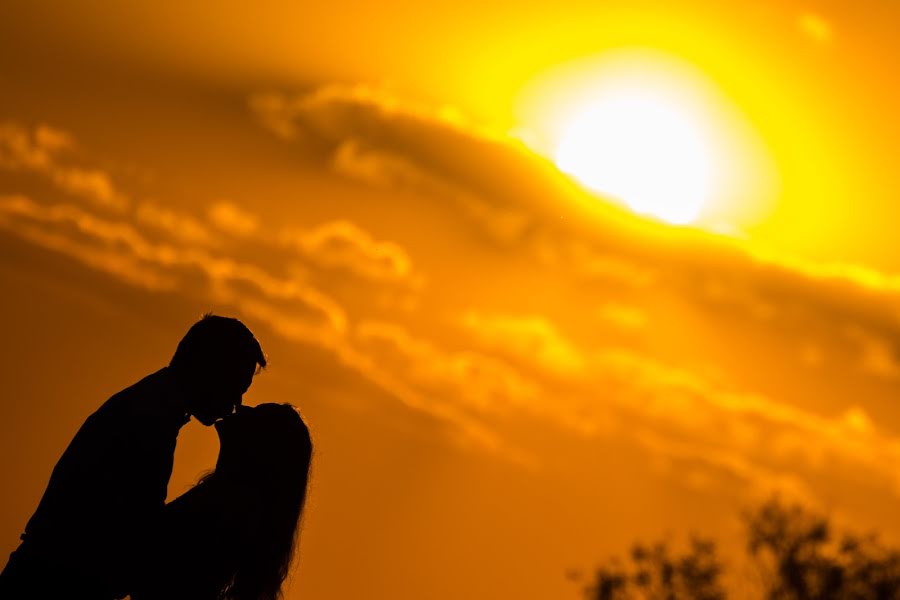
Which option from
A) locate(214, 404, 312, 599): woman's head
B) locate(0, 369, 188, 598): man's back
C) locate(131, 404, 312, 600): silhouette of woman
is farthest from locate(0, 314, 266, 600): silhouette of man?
locate(214, 404, 312, 599): woman's head

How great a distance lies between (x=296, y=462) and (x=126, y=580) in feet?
2.68

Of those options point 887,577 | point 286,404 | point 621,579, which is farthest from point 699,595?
point 286,404

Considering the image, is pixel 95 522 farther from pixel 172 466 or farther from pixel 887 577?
pixel 887 577

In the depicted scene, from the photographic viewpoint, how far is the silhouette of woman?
6.12 meters

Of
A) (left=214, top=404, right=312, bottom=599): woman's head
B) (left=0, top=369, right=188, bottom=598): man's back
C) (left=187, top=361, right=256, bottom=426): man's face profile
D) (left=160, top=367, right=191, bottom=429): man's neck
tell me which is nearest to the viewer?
(left=0, top=369, right=188, bottom=598): man's back

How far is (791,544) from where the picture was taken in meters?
63.2

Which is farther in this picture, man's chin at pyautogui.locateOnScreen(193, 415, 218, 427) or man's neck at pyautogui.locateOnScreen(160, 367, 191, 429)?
man's chin at pyautogui.locateOnScreen(193, 415, 218, 427)

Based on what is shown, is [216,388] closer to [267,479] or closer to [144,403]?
[144,403]

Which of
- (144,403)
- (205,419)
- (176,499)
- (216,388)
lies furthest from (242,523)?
(144,403)

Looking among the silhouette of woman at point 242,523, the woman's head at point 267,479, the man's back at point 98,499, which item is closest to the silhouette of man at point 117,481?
the man's back at point 98,499

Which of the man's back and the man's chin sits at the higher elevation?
the man's chin

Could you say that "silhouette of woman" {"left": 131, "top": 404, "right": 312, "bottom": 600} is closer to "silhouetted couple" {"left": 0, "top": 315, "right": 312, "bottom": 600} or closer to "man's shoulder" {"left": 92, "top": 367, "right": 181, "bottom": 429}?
"silhouetted couple" {"left": 0, "top": 315, "right": 312, "bottom": 600}

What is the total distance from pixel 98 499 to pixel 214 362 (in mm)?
699

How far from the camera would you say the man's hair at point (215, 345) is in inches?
234
